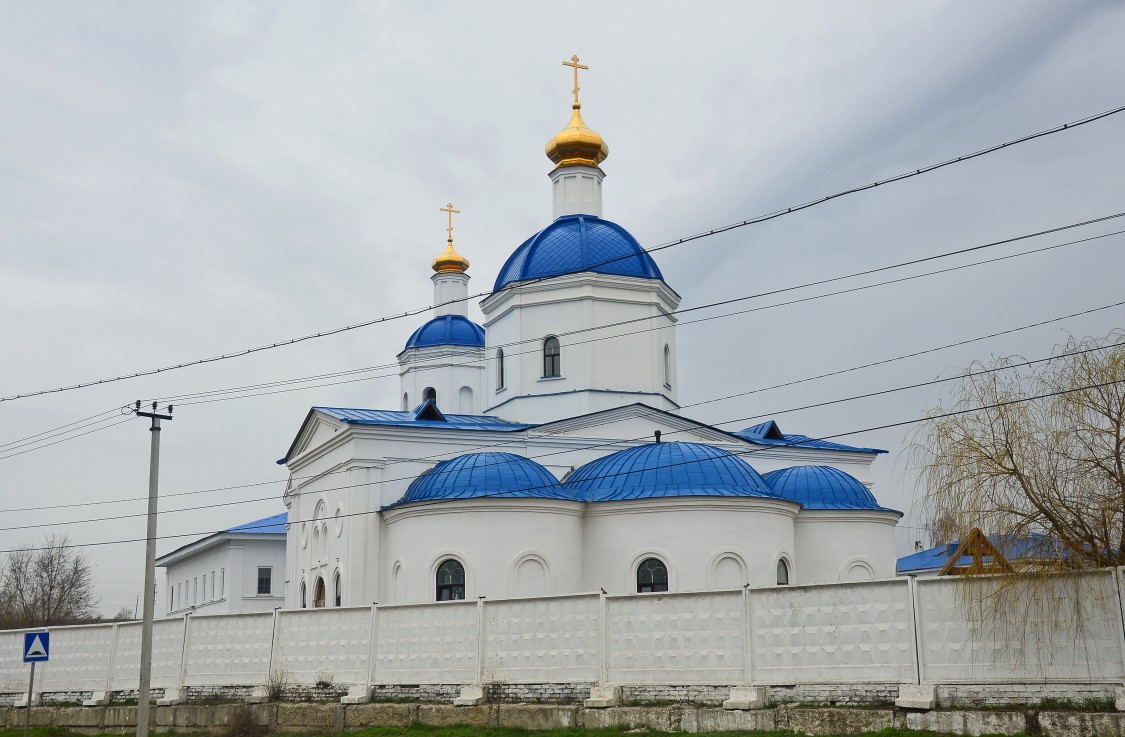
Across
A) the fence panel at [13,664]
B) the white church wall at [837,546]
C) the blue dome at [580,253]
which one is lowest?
the fence panel at [13,664]

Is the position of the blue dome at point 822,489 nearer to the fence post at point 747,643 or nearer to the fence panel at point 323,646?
the fence panel at point 323,646

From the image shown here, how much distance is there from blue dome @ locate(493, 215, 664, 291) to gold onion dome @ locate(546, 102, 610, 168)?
176cm

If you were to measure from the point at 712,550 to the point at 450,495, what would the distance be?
5.24 metres

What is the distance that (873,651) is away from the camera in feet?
41.6

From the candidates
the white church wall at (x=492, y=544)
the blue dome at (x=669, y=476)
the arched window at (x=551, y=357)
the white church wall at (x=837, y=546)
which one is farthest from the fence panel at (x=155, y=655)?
the white church wall at (x=837, y=546)

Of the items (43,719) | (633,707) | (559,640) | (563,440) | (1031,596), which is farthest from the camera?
(563,440)

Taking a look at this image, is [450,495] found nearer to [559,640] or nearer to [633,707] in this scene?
[559,640]

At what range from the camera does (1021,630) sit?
37.8 ft

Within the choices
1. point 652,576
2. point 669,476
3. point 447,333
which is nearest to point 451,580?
point 652,576

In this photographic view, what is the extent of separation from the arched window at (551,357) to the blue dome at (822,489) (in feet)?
18.7

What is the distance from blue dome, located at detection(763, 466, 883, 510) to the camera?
988 inches

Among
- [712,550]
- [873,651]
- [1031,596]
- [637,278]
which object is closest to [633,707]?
[873,651]

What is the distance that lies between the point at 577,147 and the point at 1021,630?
20.4 m

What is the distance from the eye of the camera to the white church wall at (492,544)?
73.2ft
